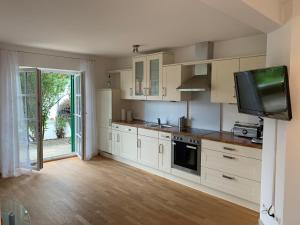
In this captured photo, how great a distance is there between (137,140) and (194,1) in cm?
297

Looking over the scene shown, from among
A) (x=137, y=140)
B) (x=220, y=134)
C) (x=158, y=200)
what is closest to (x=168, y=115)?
(x=137, y=140)

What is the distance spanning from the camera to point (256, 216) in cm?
294

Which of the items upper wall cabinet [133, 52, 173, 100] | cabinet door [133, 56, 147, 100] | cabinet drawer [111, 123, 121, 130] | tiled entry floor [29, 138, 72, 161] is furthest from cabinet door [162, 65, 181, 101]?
tiled entry floor [29, 138, 72, 161]

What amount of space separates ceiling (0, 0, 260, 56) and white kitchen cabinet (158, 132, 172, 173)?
1598 mm

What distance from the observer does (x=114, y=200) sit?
335 cm

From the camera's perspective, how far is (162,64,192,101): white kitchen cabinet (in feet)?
13.3

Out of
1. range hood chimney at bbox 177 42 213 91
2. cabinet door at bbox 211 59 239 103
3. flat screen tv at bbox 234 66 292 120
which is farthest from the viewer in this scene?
range hood chimney at bbox 177 42 213 91

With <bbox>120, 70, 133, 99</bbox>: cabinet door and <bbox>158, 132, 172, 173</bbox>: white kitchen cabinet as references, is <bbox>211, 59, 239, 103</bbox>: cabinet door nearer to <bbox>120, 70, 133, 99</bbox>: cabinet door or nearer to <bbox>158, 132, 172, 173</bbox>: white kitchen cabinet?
<bbox>158, 132, 172, 173</bbox>: white kitchen cabinet

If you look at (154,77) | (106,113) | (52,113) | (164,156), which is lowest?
(164,156)

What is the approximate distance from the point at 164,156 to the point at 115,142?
1.46m

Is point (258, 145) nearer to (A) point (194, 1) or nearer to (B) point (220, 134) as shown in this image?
(B) point (220, 134)

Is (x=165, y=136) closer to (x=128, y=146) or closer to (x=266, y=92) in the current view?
(x=128, y=146)

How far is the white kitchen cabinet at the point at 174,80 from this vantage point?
13.3 ft

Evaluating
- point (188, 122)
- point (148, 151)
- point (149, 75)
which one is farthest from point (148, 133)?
point (149, 75)
